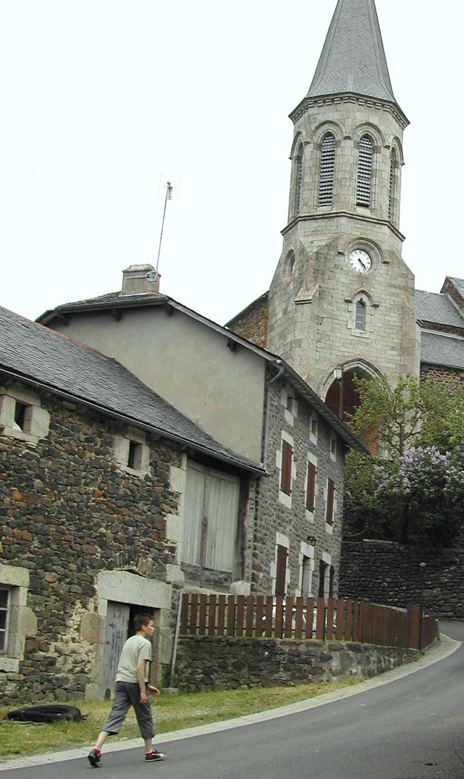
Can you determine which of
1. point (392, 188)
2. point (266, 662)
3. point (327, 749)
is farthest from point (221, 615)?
point (392, 188)

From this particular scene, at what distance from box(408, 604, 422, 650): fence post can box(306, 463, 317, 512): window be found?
16.5 feet

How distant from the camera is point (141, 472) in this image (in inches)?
796

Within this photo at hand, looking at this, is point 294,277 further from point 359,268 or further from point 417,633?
point 417,633

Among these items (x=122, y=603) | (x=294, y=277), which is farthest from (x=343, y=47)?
(x=122, y=603)

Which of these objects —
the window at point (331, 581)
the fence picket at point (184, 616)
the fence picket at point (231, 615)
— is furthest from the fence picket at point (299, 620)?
the window at point (331, 581)

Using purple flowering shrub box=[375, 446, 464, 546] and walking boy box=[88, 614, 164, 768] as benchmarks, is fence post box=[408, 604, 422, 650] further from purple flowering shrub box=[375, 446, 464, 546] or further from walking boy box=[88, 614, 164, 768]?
purple flowering shrub box=[375, 446, 464, 546]

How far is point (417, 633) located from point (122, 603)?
681cm

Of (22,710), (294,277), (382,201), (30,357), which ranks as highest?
(382,201)

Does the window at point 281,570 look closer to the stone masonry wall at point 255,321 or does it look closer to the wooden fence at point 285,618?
the wooden fence at point 285,618

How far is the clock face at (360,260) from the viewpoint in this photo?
51.1m

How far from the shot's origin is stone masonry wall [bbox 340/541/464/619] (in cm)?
3456

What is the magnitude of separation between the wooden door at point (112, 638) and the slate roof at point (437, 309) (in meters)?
40.9

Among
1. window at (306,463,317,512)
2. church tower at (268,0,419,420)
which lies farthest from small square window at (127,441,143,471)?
church tower at (268,0,419,420)

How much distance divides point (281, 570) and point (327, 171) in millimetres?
30277
